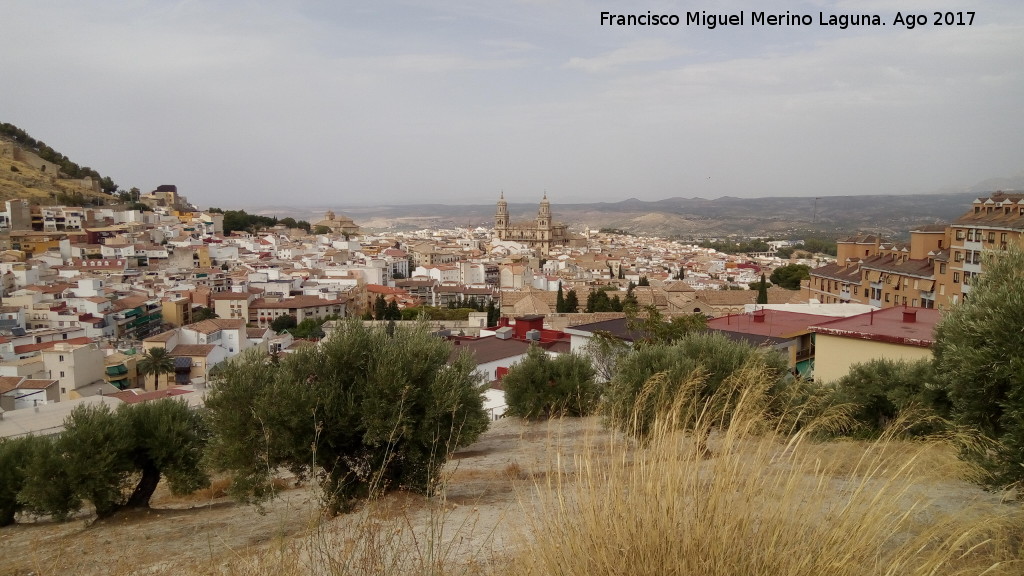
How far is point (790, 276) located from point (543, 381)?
46.9 m

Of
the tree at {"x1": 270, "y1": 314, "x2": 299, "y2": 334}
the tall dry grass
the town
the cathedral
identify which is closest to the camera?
the tall dry grass

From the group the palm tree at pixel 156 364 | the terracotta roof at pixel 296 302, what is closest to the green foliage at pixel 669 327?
the palm tree at pixel 156 364

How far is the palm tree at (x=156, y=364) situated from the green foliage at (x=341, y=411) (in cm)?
2544

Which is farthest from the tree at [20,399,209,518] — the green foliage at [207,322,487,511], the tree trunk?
the green foliage at [207,322,487,511]

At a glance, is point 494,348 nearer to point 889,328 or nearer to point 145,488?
point 889,328

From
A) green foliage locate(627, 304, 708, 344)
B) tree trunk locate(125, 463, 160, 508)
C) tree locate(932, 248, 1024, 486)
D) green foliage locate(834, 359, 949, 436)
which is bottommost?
tree trunk locate(125, 463, 160, 508)

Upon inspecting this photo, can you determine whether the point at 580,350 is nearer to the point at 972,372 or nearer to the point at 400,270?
the point at 972,372

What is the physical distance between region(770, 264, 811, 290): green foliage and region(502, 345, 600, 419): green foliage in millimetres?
43615

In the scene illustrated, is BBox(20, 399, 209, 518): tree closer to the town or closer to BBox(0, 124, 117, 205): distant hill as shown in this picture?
the town

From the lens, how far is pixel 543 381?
551 inches

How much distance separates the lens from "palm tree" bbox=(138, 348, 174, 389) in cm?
2950

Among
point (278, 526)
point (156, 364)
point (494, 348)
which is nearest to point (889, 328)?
point (494, 348)

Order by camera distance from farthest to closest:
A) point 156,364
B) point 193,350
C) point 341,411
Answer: point 193,350 < point 156,364 < point 341,411

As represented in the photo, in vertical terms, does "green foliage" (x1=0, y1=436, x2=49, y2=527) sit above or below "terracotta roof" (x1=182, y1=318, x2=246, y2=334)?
above
